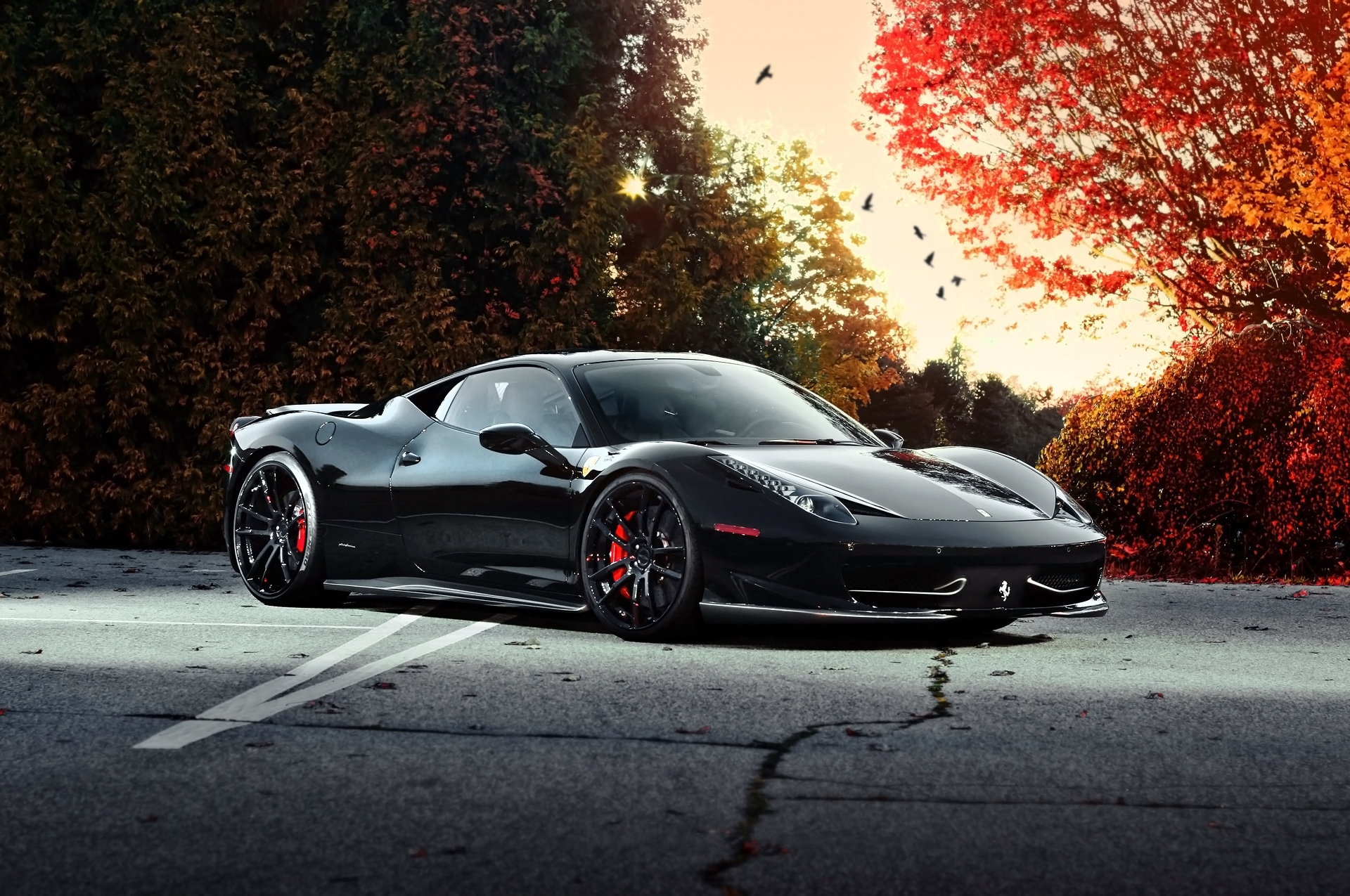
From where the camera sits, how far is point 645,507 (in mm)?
7098

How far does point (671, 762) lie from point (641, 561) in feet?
8.50

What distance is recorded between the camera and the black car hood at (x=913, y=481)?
6.92 meters

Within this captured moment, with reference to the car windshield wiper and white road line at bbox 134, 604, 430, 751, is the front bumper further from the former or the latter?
white road line at bbox 134, 604, 430, 751

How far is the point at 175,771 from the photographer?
4.38m

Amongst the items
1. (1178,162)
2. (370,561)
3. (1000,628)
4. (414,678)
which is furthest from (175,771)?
(1178,162)

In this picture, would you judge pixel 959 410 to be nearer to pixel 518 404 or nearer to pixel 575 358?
pixel 575 358

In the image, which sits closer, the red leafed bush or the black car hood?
the black car hood

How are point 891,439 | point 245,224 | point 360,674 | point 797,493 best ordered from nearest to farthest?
point 360,674, point 797,493, point 891,439, point 245,224

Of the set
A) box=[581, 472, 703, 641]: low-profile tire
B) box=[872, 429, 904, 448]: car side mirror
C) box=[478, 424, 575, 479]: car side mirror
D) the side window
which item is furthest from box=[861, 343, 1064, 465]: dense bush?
box=[581, 472, 703, 641]: low-profile tire

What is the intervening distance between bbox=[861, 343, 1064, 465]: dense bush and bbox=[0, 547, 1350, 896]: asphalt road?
48.5m

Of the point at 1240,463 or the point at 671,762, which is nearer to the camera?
the point at 671,762

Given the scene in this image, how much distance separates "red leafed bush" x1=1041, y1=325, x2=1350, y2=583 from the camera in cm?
1203

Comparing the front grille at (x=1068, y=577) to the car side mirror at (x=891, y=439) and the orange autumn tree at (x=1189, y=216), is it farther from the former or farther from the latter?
the orange autumn tree at (x=1189, y=216)

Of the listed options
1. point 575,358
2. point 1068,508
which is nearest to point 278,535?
point 575,358
